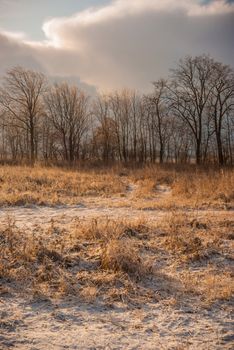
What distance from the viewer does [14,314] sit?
14.3ft

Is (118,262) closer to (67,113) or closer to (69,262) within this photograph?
(69,262)

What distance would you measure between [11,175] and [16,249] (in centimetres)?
1063

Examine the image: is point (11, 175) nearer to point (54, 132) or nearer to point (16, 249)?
point (16, 249)

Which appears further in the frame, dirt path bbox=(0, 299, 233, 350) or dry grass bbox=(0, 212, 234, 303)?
dry grass bbox=(0, 212, 234, 303)

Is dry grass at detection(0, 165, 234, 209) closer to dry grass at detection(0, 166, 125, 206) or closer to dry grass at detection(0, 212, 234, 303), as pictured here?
dry grass at detection(0, 166, 125, 206)

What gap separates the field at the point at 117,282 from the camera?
4.04 m

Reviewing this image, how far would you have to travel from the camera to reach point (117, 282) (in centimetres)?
527

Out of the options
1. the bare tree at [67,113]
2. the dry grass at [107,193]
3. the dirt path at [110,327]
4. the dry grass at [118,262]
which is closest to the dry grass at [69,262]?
the dry grass at [118,262]

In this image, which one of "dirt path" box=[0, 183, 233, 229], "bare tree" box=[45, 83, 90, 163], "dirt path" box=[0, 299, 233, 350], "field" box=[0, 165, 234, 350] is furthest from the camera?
"bare tree" box=[45, 83, 90, 163]

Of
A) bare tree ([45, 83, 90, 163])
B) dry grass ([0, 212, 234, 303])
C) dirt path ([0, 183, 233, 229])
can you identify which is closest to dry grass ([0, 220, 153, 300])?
dry grass ([0, 212, 234, 303])

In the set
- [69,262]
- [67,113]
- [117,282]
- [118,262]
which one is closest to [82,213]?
[69,262]

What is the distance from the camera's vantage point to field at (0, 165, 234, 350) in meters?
4.04

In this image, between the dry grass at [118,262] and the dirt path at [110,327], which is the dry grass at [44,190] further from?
the dirt path at [110,327]

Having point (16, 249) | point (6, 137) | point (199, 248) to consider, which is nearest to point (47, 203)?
point (16, 249)
